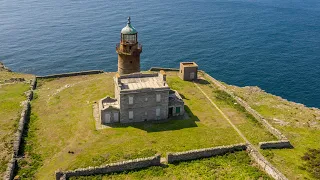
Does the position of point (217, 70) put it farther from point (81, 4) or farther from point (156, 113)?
point (81, 4)

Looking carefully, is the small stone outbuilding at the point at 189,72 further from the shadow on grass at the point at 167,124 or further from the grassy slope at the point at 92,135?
the shadow on grass at the point at 167,124

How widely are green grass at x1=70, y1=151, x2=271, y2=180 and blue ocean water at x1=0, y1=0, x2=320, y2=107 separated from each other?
38.4 metres

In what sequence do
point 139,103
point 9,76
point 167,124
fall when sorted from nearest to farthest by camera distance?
point 139,103, point 167,124, point 9,76

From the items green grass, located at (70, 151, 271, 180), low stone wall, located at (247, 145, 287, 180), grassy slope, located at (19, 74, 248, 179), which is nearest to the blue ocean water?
grassy slope, located at (19, 74, 248, 179)

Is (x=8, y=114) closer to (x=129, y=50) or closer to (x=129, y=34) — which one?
(x=129, y=50)

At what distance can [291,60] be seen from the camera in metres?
88.8

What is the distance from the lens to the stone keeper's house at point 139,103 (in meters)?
42.2

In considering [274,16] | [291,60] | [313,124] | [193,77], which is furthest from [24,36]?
[274,16]

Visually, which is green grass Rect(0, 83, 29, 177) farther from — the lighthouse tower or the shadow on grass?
the lighthouse tower

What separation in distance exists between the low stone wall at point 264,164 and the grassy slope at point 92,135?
3204 mm

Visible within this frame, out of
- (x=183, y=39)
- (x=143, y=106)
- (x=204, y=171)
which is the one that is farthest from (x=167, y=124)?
(x=183, y=39)

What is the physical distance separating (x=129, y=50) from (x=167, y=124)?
14919 millimetres

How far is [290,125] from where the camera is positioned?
47.5 metres

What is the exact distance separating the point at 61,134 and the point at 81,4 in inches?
5047
